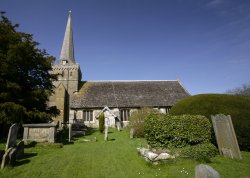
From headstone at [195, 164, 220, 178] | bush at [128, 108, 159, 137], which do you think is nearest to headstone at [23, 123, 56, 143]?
bush at [128, 108, 159, 137]

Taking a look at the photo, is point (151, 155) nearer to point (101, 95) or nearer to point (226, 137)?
point (226, 137)

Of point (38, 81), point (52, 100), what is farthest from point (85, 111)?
point (38, 81)

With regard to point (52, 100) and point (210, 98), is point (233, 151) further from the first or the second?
point (52, 100)

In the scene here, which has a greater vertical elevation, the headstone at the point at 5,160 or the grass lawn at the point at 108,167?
the headstone at the point at 5,160

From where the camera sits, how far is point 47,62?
18047mm

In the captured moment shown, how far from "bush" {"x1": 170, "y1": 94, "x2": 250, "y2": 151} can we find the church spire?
28675 millimetres

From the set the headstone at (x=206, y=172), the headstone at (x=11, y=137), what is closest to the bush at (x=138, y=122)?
the headstone at (x=11, y=137)

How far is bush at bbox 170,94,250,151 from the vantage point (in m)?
11.1

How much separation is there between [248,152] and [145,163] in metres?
6.47

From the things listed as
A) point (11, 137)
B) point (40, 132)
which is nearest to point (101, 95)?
point (40, 132)

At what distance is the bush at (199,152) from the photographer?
9.07 metres

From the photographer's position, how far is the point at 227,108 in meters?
12.1

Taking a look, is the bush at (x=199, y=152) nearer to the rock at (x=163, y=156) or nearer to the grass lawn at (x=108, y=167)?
the grass lawn at (x=108, y=167)

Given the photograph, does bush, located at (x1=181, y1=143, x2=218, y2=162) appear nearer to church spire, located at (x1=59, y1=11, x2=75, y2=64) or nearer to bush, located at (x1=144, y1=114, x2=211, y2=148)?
bush, located at (x1=144, y1=114, x2=211, y2=148)
